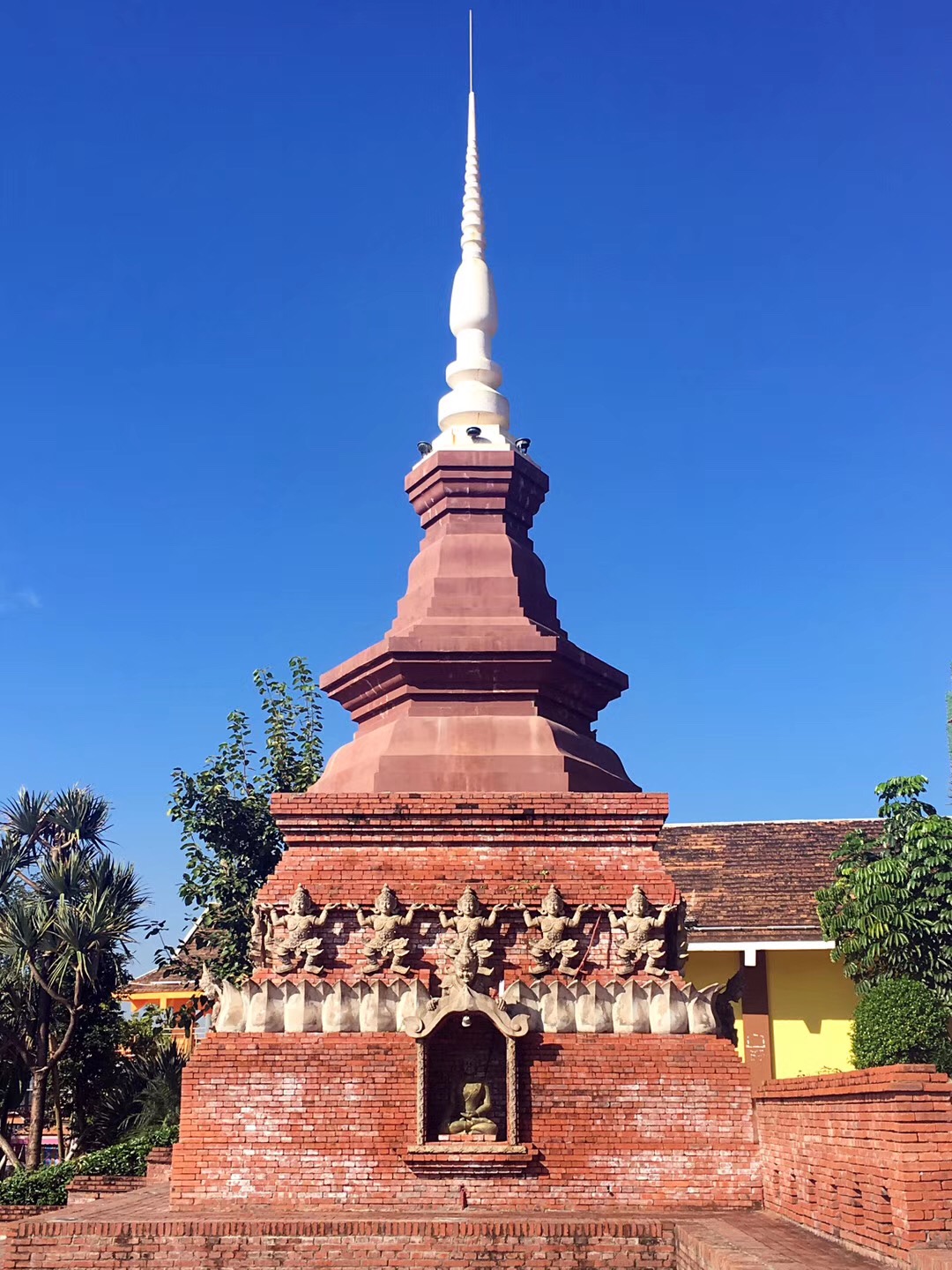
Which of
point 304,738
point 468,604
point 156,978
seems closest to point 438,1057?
point 468,604

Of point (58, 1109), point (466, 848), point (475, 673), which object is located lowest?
point (58, 1109)

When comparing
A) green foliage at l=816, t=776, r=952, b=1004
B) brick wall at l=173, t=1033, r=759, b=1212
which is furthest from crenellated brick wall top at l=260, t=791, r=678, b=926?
green foliage at l=816, t=776, r=952, b=1004

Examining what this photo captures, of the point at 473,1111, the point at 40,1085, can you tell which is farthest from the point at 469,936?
the point at 40,1085

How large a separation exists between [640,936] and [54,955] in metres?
12.5

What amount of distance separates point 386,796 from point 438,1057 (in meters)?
2.76

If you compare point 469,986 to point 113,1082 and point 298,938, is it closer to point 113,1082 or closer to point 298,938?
point 298,938

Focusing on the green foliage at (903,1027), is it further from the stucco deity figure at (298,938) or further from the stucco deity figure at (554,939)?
the stucco deity figure at (298,938)

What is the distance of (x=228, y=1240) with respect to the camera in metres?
10.5

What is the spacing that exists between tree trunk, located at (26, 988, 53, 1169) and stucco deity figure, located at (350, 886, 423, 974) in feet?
31.2

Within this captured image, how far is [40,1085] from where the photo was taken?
795 inches

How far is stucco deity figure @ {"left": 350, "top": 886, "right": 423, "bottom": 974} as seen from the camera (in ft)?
42.0

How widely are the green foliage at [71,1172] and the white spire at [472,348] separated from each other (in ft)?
34.4

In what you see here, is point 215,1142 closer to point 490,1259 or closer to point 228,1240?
point 228,1240

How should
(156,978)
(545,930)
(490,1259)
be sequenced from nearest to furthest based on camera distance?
1. (490,1259)
2. (545,930)
3. (156,978)
